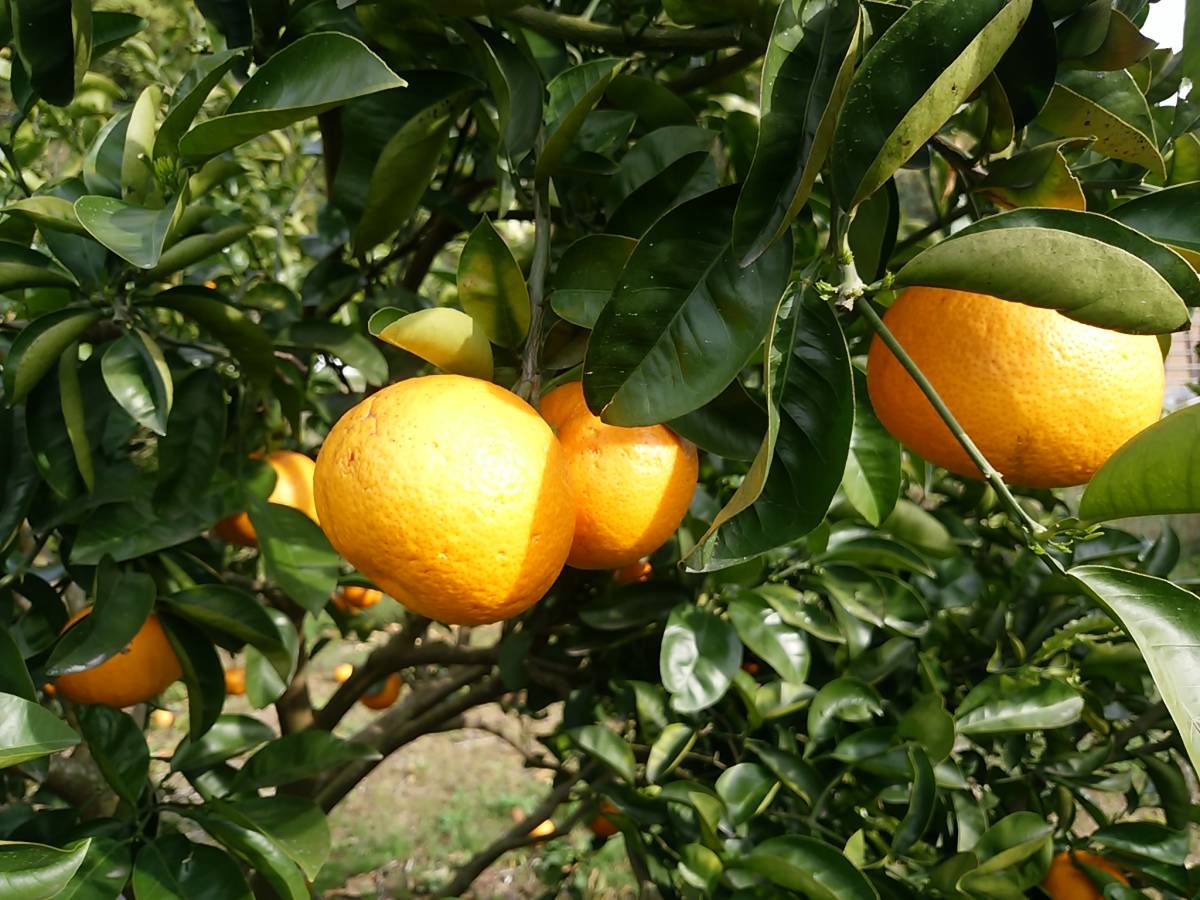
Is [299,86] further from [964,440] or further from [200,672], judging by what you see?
[200,672]

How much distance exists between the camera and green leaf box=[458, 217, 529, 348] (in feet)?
2.18

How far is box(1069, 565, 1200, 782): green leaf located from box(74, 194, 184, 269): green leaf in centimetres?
64

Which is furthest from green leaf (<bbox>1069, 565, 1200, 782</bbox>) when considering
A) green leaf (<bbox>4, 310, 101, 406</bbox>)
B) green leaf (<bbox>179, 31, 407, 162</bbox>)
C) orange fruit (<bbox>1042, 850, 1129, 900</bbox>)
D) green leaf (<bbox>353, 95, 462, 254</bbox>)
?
green leaf (<bbox>4, 310, 101, 406</bbox>)

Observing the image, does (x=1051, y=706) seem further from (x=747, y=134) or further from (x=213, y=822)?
(x=213, y=822)

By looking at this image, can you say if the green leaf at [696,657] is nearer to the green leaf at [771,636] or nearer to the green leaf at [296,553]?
the green leaf at [771,636]

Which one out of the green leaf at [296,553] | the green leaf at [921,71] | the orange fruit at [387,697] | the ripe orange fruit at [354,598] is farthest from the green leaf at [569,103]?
the orange fruit at [387,697]

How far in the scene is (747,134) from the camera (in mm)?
865

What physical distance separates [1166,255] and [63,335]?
881mm

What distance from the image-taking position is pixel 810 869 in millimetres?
908

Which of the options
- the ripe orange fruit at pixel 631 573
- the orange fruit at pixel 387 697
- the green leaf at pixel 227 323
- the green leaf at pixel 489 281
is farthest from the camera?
the orange fruit at pixel 387 697

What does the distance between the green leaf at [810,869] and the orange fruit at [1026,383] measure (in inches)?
17.3

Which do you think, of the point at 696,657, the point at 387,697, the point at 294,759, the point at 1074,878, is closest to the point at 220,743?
the point at 294,759

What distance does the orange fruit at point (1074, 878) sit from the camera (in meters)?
1.11

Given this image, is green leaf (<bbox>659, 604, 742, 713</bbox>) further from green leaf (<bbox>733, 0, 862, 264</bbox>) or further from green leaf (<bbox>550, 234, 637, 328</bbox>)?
green leaf (<bbox>733, 0, 862, 264</bbox>)
